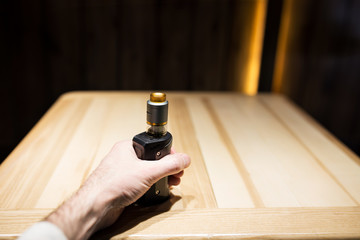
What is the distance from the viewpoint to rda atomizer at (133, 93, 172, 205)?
68cm

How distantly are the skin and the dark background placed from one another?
59.6 inches

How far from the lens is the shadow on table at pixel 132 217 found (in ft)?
2.16

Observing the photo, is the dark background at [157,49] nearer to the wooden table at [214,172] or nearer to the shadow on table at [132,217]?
the wooden table at [214,172]

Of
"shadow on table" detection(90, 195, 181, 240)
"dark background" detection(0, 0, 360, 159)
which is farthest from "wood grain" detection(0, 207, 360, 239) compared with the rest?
"dark background" detection(0, 0, 360, 159)

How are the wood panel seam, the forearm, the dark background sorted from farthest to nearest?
the dark background < the wood panel seam < the forearm

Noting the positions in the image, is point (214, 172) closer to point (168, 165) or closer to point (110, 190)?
point (168, 165)

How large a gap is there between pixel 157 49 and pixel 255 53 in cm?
68

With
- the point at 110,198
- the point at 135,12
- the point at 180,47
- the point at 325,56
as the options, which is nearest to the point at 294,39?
the point at 325,56

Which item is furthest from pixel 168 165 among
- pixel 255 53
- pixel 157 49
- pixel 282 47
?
pixel 282 47

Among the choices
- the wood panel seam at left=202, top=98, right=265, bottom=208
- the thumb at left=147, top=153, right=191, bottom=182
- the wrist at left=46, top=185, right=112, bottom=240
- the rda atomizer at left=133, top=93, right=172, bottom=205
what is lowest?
the wood panel seam at left=202, top=98, right=265, bottom=208

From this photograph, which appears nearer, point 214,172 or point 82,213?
point 82,213

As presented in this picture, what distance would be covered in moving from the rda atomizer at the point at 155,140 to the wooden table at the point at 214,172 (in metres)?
0.04

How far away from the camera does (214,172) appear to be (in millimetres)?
902

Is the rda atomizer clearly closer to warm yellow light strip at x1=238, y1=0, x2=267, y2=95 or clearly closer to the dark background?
the dark background
